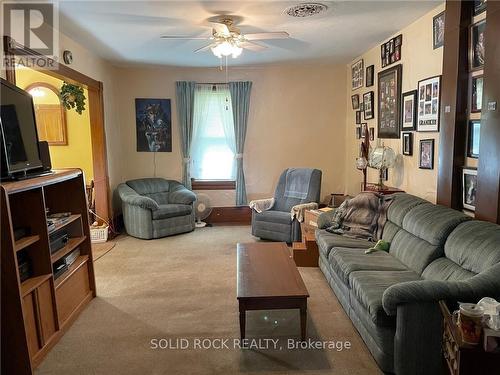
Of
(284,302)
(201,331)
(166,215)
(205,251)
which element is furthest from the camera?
(166,215)

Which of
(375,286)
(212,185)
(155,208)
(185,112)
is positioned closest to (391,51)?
(375,286)

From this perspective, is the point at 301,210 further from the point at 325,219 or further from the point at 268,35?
the point at 268,35

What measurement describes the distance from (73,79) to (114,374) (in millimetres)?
3294

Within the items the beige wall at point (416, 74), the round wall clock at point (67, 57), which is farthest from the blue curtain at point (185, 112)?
the beige wall at point (416, 74)

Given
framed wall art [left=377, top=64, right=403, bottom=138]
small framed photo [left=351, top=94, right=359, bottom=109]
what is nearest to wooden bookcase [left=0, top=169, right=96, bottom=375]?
framed wall art [left=377, top=64, right=403, bottom=138]

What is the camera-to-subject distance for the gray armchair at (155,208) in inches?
199

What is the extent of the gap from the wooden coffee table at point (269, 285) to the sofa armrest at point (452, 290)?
62 centimetres

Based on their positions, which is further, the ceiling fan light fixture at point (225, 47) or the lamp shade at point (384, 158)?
the lamp shade at point (384, 158)

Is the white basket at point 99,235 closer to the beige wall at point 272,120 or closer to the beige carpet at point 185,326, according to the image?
the beige carpet at point 185,326

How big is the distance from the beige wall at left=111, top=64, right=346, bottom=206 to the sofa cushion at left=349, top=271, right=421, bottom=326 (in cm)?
351

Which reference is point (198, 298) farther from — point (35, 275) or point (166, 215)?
point (166, 215)

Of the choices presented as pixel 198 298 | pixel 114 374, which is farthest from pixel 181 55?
pixel 114 374

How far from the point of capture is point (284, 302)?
7.82ft

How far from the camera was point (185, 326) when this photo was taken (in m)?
2.76
